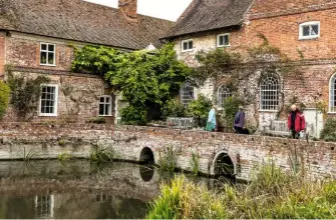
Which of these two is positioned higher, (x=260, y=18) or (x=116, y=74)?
(x=260, y=18)

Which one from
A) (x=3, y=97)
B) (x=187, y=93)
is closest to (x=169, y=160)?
(x=187, y=93)

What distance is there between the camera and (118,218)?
470 inches

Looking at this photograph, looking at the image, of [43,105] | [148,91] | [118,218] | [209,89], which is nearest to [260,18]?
[209,89]

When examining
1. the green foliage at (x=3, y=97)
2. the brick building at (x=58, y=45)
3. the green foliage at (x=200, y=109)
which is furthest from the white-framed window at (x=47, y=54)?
the green foliage at (x=200, y=109)

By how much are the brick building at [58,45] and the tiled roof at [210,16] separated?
171 inches

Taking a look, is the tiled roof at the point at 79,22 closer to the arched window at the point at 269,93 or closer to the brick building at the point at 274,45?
the brick building at the point at 274,45

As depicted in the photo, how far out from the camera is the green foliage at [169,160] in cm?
1989

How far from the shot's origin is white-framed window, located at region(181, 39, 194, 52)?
89.5 ft

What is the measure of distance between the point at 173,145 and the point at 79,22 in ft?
43.7

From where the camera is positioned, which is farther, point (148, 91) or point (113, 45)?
point (113, 45)

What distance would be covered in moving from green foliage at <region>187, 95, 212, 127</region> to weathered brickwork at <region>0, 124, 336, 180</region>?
383cm

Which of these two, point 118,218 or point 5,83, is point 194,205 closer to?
point 118,218

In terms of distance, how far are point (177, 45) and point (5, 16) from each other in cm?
1082

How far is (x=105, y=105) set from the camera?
2895 cm
